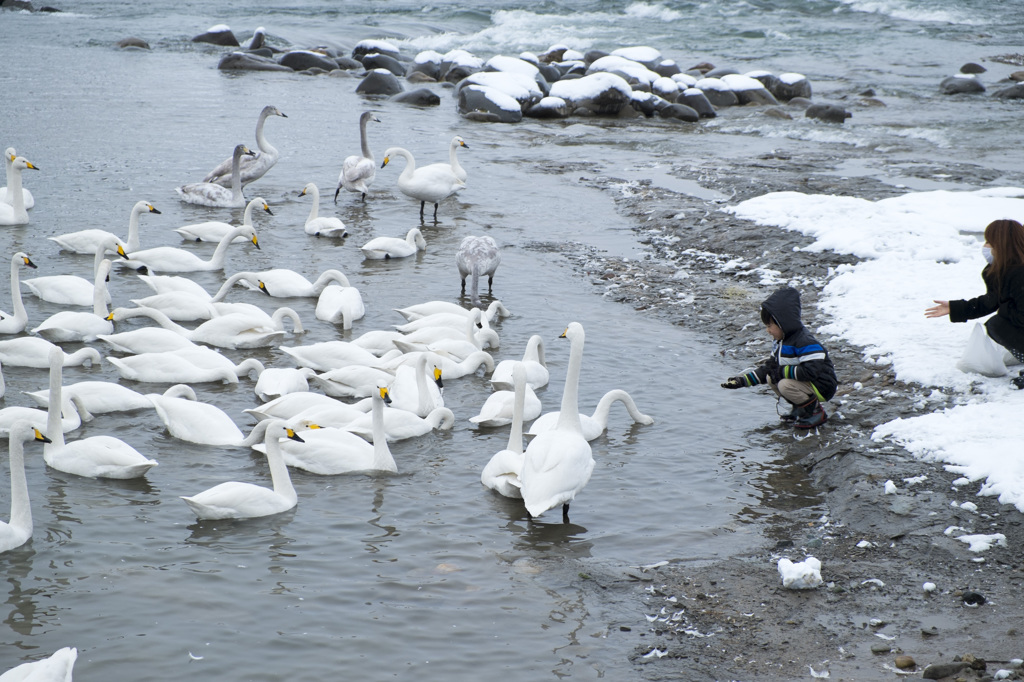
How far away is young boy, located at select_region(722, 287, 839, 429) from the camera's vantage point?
7.85 meters

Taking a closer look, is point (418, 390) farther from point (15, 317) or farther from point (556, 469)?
point (15, 317)

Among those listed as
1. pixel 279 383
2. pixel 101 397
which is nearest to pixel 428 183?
pixel 279 383

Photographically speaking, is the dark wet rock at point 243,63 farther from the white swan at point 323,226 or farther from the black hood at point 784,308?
the black hood at point 784,308

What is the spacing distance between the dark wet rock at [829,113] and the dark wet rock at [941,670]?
23129 millimetres

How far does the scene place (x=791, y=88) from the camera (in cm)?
3006

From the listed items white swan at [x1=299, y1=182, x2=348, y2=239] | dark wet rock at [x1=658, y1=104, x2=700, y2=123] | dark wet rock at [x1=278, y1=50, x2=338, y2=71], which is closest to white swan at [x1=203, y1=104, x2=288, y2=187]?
white swan at [x1=299, y1=182, x2=348, y2=239]

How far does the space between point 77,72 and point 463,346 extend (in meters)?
23.5

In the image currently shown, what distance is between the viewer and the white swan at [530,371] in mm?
9062

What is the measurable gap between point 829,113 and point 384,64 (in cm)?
1507

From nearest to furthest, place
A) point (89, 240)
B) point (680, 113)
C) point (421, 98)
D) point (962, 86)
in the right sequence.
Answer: point (89, 240) < point (680, 113) < point (421, 98) < point (962, 86)

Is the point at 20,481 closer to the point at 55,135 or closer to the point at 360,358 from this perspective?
the point at 360,358

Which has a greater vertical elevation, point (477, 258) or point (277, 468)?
point (477, 258)

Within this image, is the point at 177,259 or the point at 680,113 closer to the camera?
the point at 177,259

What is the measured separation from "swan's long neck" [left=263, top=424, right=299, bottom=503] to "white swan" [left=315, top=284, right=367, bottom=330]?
3.70 metres
